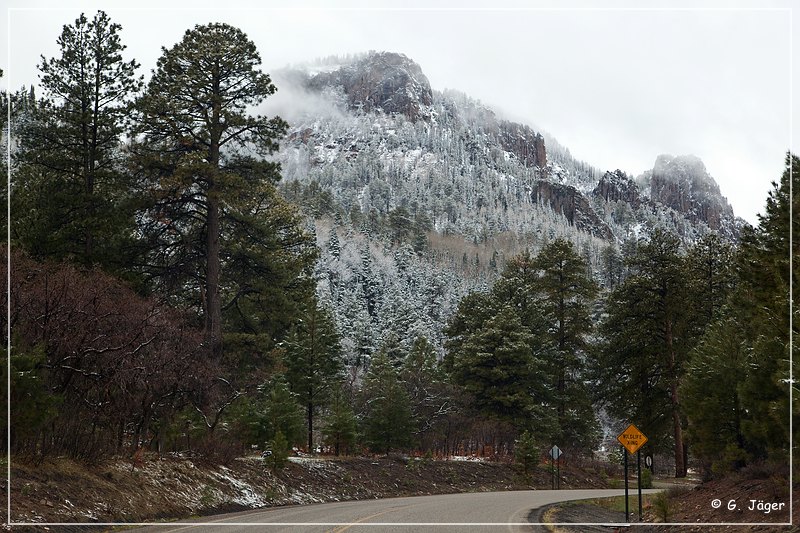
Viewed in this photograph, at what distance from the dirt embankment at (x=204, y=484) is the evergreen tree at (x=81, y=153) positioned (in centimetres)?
971

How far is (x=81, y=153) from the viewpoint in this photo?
2728 cm

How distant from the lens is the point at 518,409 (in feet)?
156

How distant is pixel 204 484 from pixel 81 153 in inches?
549

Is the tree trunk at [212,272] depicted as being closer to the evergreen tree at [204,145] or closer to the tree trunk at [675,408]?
the evergreen tree at [204,145]

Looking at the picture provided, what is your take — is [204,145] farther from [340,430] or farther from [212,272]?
[340,430]

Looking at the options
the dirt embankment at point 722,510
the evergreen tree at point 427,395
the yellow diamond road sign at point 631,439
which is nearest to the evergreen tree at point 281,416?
the dirt embankment at point 722,510

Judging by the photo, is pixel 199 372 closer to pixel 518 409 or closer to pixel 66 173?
pixel 66 173

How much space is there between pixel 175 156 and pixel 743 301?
23.2 metres

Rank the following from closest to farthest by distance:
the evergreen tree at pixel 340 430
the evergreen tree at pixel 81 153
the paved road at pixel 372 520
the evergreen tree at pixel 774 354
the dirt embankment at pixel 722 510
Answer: the dirt embankment at pixel 722 510 → the evergreen tree at pixel 774 354 → the paved road at pixel 372 520 → the evergreen tree at pixel 81 153 → the evergreen tree at pixel 340 430

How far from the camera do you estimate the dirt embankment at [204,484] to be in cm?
1355

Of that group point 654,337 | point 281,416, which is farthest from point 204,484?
point 654,337

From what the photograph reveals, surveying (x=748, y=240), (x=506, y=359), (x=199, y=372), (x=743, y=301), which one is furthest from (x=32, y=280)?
(x=506, y=359)

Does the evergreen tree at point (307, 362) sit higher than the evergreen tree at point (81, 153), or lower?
lower

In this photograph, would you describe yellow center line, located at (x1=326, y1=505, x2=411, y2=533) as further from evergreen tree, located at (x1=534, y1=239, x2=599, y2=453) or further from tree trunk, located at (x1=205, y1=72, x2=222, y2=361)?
evergreen tree, located at (x1=534, y1=239, x2=599, y2=453)
